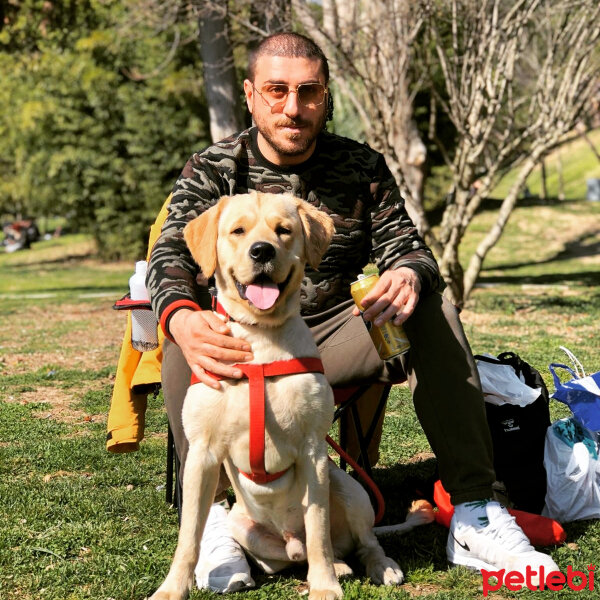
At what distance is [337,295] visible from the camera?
12.7ft

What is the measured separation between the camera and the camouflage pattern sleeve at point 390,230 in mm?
3762

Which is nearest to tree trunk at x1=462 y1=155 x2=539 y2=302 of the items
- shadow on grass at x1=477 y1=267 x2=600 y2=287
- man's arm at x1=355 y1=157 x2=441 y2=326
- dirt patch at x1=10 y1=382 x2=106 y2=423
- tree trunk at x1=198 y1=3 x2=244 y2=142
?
tree trunk at x1=198 y1=3 x2=244 y2=142

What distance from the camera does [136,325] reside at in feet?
12.9

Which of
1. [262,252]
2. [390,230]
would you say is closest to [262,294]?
[262,252]

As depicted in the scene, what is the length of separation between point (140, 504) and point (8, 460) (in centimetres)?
130

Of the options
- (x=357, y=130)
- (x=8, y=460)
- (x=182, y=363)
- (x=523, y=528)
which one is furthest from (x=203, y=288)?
(x=357, y=130)

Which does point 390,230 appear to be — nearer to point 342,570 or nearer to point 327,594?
point 342,570

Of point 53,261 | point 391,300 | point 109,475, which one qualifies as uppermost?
point 391,300

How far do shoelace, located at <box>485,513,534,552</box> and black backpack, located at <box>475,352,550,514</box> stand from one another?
58 cm

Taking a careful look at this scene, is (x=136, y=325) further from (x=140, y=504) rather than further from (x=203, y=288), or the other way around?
(x=140, y=504)

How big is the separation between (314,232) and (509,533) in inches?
55.3

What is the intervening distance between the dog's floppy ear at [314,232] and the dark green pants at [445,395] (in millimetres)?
506

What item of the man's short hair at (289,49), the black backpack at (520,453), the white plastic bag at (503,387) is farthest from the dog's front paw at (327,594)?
the man's short hair at (289,49)

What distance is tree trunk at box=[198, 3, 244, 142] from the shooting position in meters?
11.6
